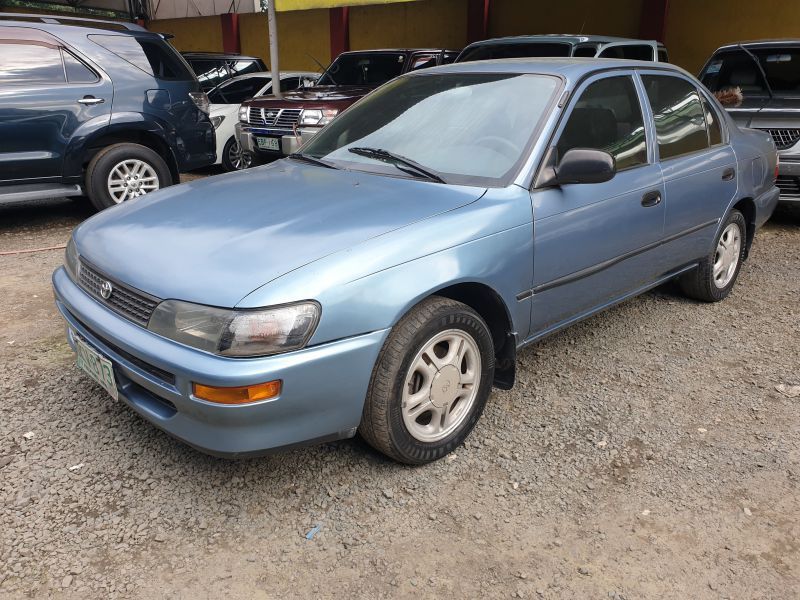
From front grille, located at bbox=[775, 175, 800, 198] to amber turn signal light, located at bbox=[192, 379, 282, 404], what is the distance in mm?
6051

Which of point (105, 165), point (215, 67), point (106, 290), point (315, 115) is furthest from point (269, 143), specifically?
point (106, 290)

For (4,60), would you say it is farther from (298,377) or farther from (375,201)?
(298,377)

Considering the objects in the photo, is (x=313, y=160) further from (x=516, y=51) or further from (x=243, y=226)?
(x=516, y=51)

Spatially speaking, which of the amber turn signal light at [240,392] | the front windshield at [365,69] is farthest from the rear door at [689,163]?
the front windshield at [365,69]

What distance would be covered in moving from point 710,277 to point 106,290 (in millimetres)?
3676

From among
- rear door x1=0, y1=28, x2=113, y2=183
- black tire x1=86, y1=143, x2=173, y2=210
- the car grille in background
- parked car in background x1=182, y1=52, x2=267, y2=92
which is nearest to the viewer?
rear door x1=0, y1=28, x2=113, y2=183

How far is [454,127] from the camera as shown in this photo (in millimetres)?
3164

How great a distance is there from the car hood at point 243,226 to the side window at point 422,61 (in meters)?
5.79

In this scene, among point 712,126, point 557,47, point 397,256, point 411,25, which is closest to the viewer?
point 397,256

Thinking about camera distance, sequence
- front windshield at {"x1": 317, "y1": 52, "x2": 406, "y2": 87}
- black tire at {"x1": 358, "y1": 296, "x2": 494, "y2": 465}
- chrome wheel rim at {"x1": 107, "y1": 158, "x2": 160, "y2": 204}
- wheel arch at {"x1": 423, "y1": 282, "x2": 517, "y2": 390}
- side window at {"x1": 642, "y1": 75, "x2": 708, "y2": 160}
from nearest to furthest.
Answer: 1. black tire at {"x1": 358, "y1": 296, "x2": 494, "y2": 465}
2. wheel arch at {"x1": 423, "y1": 282, "x2": 517, "y2": 390}
3. side window at {"x1": 642, "y1": 75, "x2": 708, "y2": 160}
4. chrome wheel rim at {"x1": 107, "y1": 158, "x2": 160, "y2": 204}
5. front windshield at {"x1": 317, "y1": 52, "x2": 406, "y2": 87}

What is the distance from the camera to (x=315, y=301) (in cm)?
217

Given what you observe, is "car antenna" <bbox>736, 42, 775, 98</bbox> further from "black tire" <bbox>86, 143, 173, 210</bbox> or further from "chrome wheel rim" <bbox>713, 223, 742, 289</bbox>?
"black tire" <bbox>86, 143, 173, 210</bbox>

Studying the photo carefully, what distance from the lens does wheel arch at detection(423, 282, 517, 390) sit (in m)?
2.73

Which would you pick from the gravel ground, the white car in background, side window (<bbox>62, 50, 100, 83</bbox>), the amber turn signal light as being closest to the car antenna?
the gravel ground
